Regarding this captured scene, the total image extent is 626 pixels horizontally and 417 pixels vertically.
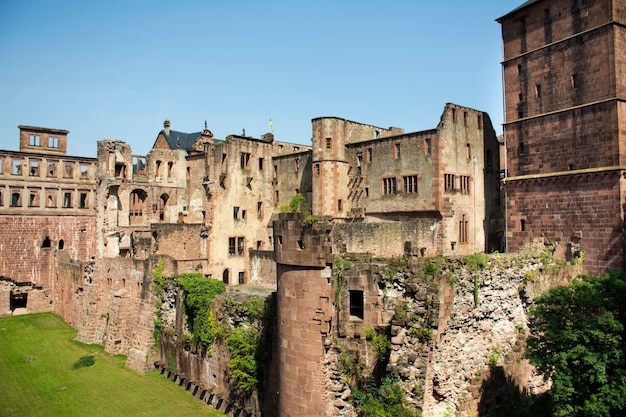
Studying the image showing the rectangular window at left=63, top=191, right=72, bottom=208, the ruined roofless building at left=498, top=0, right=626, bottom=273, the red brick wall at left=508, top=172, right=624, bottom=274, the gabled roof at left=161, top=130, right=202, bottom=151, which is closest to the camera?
the red brick wall at left=508, top=172, right=624, bottom=274

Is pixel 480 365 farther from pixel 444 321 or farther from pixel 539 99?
pixel 539 99

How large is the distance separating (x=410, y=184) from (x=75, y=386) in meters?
22.0

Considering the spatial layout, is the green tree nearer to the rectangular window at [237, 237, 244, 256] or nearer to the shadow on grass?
the shadow on grass

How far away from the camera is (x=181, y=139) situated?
213ft

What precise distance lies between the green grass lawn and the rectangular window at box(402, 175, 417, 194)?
17.9 meters

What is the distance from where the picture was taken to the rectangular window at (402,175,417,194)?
3328 cm

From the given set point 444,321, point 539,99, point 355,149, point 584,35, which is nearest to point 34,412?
point 444,321

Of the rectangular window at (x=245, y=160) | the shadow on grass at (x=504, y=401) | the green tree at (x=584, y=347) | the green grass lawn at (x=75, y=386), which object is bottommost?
the green grass lawn at (x=75, y=386)

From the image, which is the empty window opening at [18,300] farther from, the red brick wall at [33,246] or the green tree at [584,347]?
the green tree at [584,347]

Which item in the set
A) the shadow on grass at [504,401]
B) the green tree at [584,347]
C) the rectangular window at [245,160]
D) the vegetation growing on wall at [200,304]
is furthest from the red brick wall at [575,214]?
the rectangular window at [245,160]

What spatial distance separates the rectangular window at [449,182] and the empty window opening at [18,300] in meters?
33.9

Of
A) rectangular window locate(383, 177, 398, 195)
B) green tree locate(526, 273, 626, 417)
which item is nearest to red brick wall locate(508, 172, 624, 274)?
rectangular window locate(383, 177, 398, 195)

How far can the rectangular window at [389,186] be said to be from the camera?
3447 cm

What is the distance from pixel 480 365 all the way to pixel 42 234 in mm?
39740
